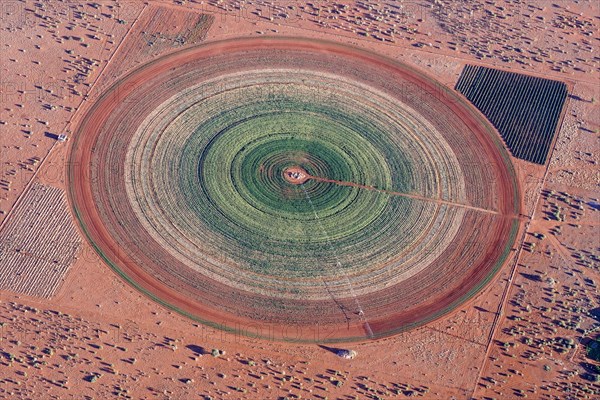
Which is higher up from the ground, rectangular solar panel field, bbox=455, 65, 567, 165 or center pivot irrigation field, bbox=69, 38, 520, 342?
rectangular solar panel field, bbox=455, 65, 567, 165

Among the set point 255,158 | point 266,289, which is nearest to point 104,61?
point 255,158

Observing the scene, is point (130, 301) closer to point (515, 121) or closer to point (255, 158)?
point (255, 158)

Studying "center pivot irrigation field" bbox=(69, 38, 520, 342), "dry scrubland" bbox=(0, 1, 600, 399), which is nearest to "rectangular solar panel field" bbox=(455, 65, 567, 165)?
"dry scrubland" bbox=(0, 1, 600, 399)

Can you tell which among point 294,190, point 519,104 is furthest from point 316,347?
point 519,104

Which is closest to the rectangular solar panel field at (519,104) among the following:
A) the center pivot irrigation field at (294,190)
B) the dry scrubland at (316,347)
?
the dry scrubland at (316,347)

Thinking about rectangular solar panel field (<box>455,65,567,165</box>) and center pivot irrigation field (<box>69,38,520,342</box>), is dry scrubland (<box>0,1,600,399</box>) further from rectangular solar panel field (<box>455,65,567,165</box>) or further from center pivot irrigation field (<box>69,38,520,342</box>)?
center pivot irrigation field (<box>69,38,520,342</box>)

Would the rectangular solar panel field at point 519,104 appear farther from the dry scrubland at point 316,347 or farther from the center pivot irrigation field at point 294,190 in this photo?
the center pivot irrigation field at point 294,190
